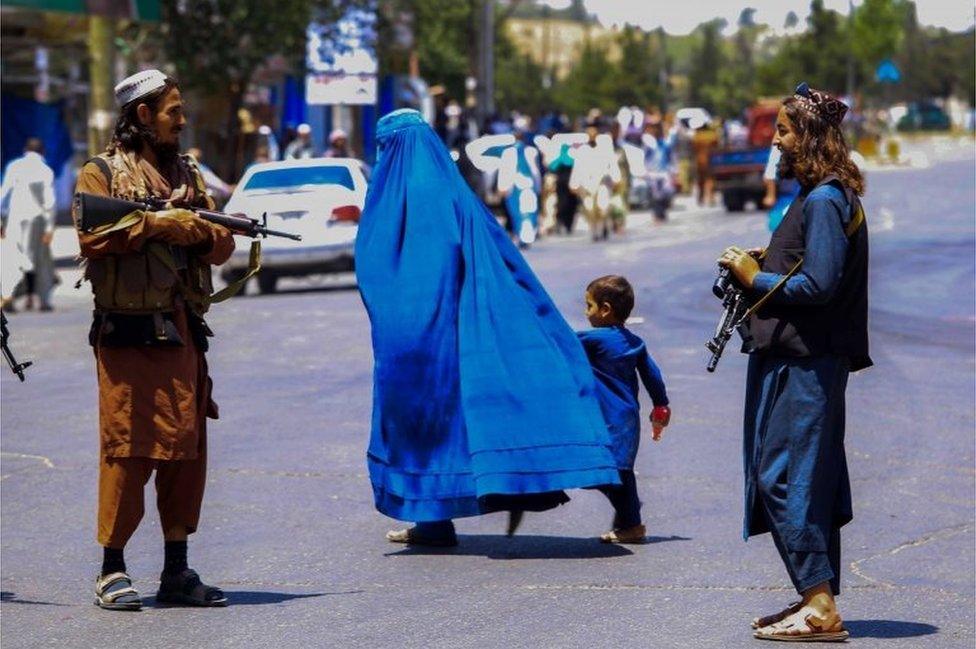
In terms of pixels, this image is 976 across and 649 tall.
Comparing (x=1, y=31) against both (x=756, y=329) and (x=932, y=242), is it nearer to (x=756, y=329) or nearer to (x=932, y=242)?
(x=932, y=242)

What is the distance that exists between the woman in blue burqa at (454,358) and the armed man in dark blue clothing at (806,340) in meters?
1.54

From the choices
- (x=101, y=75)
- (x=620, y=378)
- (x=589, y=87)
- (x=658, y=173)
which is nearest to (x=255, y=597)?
(x=620, y=378)

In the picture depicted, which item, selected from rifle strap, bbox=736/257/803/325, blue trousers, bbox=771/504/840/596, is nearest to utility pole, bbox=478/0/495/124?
rifle strap, bbox=736/257/803/325

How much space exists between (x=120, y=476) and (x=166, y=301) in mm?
624

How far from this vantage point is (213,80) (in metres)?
36.2

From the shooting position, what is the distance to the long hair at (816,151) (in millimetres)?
6117

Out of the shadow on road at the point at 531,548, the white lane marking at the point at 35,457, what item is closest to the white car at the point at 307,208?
the white lane marking at the point at 35,457

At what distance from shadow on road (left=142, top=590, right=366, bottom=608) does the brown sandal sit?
1.65 m

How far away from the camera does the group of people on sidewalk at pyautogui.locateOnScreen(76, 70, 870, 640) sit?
20.2 feet

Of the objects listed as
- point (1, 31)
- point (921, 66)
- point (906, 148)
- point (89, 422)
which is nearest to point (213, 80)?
point (1, 31)

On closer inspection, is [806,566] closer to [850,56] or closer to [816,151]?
[816,151]

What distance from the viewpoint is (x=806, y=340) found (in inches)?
241

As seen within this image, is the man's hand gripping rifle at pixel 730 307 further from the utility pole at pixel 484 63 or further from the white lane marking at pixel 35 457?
the utility pole at pixel 484 63

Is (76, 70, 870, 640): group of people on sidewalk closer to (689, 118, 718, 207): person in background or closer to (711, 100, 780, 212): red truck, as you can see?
(711, 100, 780, 212): red truck
